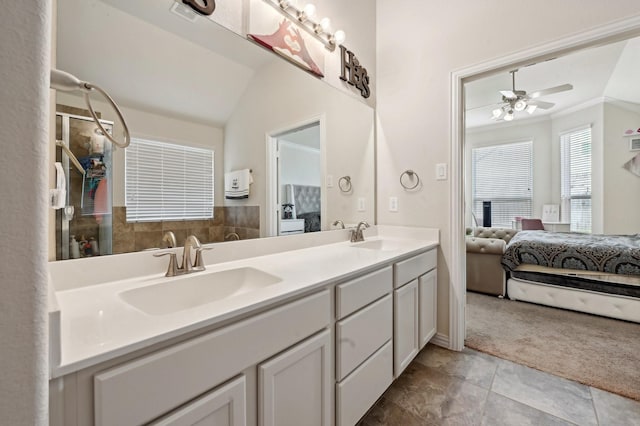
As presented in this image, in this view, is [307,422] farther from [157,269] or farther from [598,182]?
[598,182]

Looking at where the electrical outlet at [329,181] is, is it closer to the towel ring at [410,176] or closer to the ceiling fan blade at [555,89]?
the towel ring at [410,176]

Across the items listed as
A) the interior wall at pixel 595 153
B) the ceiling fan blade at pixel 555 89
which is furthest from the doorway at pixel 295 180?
the interior wall at pixel 595 153

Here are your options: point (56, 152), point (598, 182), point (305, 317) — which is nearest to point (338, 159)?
point (305, 317)

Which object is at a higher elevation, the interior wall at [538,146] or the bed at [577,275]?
the interior wall at [538,146]

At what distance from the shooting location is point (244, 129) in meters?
1.43

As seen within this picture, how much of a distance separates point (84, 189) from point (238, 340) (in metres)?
0.74

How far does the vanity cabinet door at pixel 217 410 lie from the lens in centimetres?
65

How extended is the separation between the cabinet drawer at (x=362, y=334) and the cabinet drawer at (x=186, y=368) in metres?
0.28

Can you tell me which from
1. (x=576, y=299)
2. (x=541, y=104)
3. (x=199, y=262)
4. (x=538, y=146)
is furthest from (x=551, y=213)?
(x=199, y=262)

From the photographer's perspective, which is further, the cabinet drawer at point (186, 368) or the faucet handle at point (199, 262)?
the faucet handle at point (199, 262)

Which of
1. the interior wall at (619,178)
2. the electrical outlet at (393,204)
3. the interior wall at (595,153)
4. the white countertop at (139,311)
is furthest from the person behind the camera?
the interior wall at (595,153)

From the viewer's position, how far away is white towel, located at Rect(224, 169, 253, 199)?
135 centimetres

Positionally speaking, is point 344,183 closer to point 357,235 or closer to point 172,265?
point 357,235

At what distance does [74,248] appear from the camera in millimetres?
933
